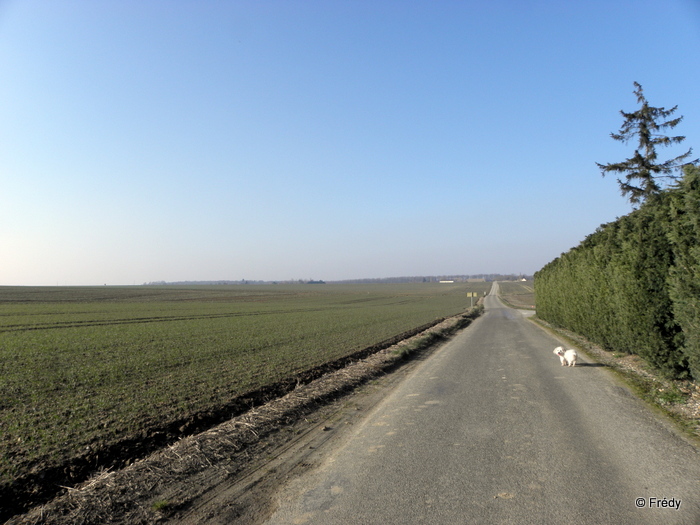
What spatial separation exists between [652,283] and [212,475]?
10214 mm

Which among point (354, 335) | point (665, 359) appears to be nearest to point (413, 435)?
point (665, 359)

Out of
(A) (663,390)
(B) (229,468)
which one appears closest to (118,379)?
(B) (229,468)

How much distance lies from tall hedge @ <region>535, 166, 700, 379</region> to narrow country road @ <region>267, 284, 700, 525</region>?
1.81 metres

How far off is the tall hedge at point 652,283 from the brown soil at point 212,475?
20.6 ft

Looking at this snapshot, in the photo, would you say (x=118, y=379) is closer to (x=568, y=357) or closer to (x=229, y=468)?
(x=229, y=468)

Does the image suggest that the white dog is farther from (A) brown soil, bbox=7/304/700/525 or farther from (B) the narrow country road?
(B) the narrow country road

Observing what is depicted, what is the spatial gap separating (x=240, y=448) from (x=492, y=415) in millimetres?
4200

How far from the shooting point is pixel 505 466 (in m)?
4.77

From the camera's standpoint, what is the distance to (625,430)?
235 inches

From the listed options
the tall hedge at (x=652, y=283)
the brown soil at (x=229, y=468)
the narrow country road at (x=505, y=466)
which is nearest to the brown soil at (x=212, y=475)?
the brown soil at (x=229, y=468)

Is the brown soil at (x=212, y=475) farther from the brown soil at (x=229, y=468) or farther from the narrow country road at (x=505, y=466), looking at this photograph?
the narrow country road at (x=505, y=466)

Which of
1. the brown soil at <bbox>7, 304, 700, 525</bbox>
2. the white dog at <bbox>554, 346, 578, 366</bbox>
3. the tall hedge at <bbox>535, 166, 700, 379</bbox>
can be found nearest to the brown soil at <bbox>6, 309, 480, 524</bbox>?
the brown soil at <bbox>7, 304, 700, 525</bbox>

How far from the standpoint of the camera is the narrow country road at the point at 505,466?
382cm

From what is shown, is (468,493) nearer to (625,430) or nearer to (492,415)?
(492,415)
